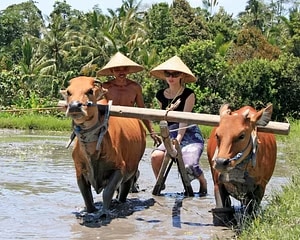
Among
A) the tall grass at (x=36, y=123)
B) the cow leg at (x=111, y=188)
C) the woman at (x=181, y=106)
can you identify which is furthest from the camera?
the tall grass at (x=36, y=123)

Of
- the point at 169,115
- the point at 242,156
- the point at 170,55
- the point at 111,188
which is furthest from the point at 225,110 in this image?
the point at 170,55

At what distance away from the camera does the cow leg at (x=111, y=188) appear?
6.82m

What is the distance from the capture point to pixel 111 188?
22.6 ft

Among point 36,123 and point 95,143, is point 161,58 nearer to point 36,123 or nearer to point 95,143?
point 36,123

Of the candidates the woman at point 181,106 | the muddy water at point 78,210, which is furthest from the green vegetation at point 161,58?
the woman at point 181,106

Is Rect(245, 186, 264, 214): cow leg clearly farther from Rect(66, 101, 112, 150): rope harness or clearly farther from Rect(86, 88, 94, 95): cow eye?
Rect(86, 88, 94, 95): cow eye

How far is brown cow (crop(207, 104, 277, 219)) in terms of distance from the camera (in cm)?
557

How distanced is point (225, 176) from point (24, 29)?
4820 cm

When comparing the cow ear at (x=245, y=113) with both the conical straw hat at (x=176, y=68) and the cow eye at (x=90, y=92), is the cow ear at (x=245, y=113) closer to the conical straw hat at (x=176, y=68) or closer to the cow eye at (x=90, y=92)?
the cow eye at (x=90, y=92)

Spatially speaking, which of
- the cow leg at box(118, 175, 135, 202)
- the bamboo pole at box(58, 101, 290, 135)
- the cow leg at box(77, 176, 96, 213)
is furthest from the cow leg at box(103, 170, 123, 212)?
the cow leg at box(118, 175, 135, 202)

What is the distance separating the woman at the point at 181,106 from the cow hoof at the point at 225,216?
178cm

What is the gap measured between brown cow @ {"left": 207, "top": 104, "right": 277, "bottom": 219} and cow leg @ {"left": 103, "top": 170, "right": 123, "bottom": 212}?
1044mm

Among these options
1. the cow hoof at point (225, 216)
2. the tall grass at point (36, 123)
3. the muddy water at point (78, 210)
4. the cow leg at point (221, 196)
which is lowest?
the tall grass at point (36, 123)

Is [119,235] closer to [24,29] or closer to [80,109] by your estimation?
[80,109]
